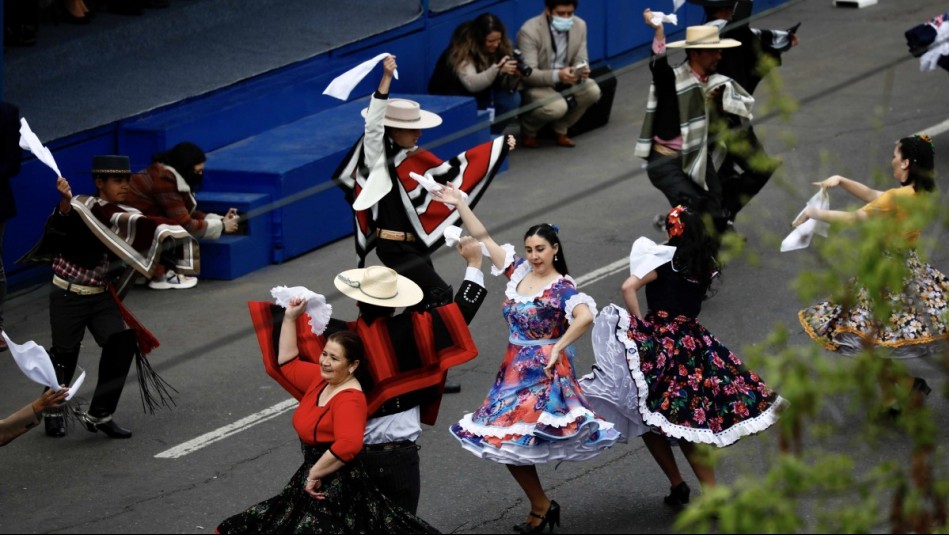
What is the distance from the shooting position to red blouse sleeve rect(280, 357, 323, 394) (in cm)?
716

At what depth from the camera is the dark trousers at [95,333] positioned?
9.32m

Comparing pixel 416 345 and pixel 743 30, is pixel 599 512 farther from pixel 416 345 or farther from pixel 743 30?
pixel 743 30

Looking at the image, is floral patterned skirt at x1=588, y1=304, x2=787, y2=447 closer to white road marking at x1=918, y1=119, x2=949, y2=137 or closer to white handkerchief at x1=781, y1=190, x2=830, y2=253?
white handkerchief at x1=781, y1=190, x2=830, y2=253

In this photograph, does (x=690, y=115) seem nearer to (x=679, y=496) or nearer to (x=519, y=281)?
(x=519, y=281)

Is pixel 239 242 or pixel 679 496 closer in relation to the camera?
pixel 679 496

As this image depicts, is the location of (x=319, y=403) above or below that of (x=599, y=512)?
above

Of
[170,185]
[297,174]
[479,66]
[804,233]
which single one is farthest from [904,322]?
[479,66]

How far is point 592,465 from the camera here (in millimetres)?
8727

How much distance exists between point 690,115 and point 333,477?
201 inches

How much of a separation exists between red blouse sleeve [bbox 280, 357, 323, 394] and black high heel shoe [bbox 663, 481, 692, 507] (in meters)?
2.05

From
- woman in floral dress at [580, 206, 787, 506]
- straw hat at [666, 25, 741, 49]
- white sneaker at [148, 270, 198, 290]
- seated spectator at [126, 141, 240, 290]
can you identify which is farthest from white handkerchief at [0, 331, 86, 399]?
straw hat at [666, 25, 741, 49]

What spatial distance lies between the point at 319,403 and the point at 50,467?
2618 mm

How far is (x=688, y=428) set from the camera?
7.53 metres

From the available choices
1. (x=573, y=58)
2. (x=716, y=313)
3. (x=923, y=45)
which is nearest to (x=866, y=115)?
(x=923, y=45)
